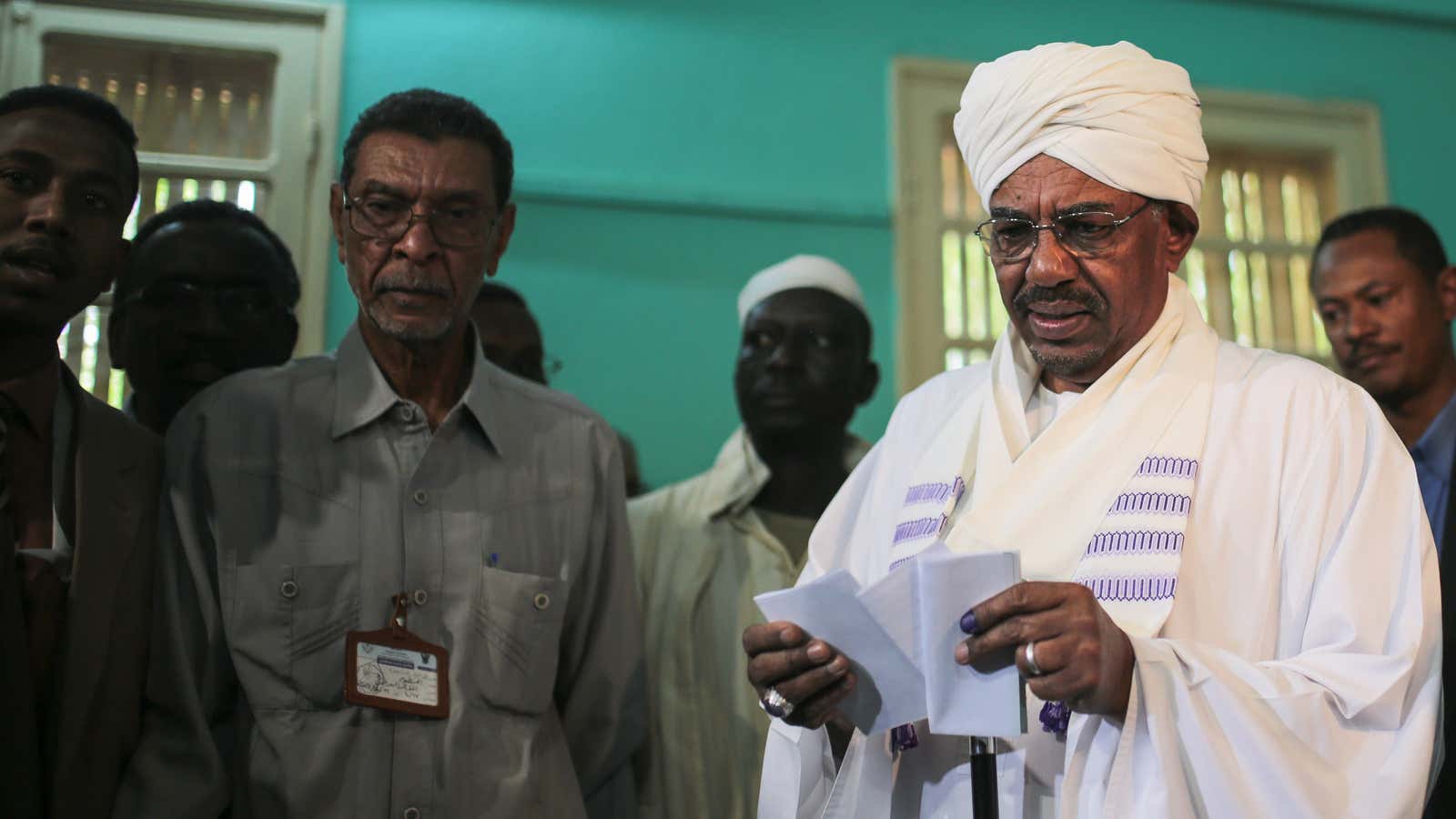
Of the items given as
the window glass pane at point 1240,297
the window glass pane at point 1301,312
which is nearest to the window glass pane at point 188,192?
the window glass pane at point 1240,297

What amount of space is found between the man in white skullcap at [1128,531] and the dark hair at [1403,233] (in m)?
1.66

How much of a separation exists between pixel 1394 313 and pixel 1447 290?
0.22 m

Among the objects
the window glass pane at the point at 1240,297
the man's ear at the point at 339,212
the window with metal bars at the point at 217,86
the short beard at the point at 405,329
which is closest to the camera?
the short beard at the point at 405,329

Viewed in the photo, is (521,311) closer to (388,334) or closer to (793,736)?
(388,334)

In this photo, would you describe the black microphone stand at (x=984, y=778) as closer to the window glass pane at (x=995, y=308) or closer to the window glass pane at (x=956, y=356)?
the window glass pane at (x=956, y=356)

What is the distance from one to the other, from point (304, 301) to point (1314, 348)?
435cm

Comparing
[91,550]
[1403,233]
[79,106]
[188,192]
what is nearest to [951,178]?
[1403,233]

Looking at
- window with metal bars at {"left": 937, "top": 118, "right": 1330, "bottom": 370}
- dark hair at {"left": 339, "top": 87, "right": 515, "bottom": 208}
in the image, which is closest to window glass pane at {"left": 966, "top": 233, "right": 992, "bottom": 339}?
window with metal bars at {"left": 937, "top": 118, "right": 1330, "bottom": 370}

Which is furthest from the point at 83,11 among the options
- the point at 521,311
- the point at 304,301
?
the point at 521,311

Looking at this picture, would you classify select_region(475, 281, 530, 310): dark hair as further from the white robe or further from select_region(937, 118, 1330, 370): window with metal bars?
select_region(937, 118, 1330, 370): window with metal bars

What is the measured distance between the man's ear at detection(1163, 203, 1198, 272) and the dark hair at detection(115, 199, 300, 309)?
2.16 m

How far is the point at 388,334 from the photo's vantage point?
8.89 ft

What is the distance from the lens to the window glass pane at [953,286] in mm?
5703

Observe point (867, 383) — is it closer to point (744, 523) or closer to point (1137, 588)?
point (744, 523)
